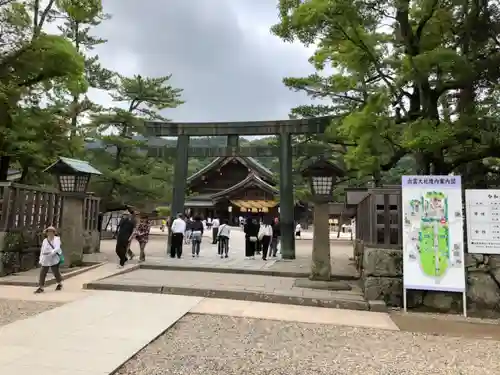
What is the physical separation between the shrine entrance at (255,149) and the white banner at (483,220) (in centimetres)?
783

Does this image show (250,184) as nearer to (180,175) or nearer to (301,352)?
(180,175)

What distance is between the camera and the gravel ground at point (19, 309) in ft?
18.7

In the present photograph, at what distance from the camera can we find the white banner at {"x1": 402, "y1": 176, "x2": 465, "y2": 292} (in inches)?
275

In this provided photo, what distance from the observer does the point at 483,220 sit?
7078 mm

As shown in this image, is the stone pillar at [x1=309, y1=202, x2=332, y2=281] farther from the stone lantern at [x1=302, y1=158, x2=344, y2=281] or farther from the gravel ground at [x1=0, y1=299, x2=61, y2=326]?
the gravel ground at [x1=0, y1=299, x2=61, y2=326]

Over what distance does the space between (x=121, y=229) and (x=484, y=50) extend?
10356 mm

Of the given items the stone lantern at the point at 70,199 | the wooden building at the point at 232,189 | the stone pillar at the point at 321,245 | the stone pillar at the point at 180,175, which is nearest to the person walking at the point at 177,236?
the stone pillar at the point at 180,175

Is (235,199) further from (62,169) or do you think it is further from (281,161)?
(62,169)

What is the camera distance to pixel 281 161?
15.5 metres

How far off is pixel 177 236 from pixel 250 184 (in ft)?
85.5

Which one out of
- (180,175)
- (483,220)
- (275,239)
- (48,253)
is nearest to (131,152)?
(180,175)

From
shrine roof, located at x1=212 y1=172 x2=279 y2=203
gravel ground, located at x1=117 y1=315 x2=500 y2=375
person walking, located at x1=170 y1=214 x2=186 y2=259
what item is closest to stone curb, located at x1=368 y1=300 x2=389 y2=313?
gravel ground, located at x1=117 y1=315 x2=500 y2=375

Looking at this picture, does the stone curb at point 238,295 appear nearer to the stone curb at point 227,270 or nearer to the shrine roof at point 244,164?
the stone curb at point 227,270

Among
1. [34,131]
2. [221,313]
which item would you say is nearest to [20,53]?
[34,131]
